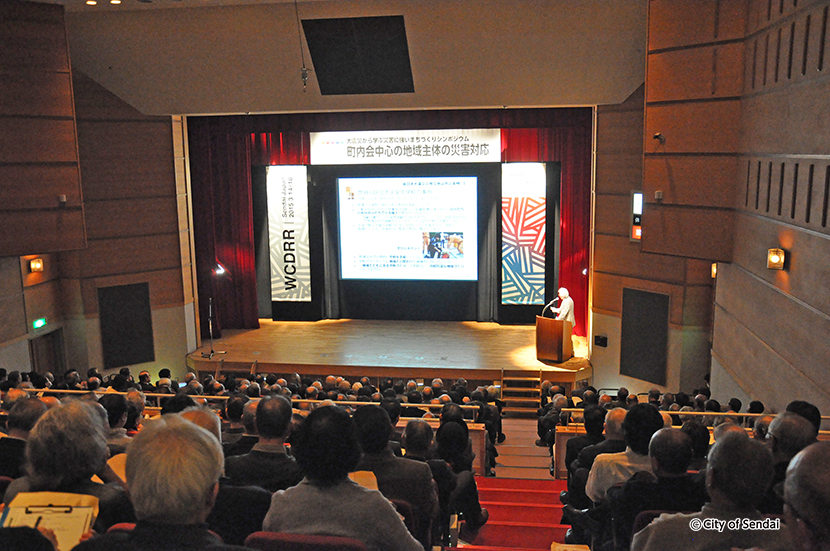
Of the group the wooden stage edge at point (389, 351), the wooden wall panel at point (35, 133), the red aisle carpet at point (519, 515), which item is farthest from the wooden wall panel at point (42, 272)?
the red aisle carpet at point (519, 515)

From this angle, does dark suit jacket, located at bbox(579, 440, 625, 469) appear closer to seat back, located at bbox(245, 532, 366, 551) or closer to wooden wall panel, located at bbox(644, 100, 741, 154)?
seat back, located at bbox(245, 532, 366, 551)

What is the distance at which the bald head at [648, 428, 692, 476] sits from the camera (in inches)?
96.7

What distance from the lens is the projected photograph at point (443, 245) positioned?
1330cm

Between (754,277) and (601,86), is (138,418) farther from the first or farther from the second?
(601,86)

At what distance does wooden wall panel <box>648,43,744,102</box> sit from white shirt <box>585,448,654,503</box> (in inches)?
240

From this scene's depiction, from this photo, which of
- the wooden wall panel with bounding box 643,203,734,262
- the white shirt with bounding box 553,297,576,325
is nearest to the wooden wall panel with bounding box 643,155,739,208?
the wooden wall panel with bounding box 643,203,734,262

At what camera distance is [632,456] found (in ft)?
10.0

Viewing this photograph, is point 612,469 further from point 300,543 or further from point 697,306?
point 697,306

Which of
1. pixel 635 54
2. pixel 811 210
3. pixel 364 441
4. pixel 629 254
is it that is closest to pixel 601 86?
pixel 635 54

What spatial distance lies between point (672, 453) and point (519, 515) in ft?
6.97

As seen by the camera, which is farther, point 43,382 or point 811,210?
point 43,382

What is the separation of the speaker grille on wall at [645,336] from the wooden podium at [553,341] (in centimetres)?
83

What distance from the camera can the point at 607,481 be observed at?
3059 millimetres

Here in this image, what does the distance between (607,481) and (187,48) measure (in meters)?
9.25
